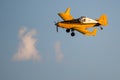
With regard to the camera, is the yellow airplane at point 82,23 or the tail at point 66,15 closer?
the yellow airplane at point 82,23

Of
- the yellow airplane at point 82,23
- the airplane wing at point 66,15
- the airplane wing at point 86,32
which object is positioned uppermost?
the airplane wing at point 66,15

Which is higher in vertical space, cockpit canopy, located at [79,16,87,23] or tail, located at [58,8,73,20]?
tail, located at [58,8,73,20]

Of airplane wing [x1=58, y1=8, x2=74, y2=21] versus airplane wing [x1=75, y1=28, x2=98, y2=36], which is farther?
airplane wing [x1=58, y1=8, x2=74, y2=21]

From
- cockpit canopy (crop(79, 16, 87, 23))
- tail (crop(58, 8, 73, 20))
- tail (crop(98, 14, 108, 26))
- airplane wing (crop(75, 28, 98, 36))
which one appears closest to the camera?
airplane wing (crop(75, 28, 98, 36))

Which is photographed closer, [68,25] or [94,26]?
[68,25]

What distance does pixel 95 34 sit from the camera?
7031 cm

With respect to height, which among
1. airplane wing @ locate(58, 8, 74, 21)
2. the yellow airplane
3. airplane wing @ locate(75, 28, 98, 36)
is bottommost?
airplane wing @ locate(75, 28, 98, 36)

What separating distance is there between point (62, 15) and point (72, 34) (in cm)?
1403

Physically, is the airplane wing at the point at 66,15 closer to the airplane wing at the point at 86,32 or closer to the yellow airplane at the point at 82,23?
the yellow airplane at the point at 82,23

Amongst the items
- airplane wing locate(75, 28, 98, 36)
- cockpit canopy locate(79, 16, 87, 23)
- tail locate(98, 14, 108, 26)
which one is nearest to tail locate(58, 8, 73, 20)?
tail locate(98, 14, 108, 26)

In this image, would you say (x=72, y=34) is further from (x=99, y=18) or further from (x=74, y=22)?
(x=99, y=18)

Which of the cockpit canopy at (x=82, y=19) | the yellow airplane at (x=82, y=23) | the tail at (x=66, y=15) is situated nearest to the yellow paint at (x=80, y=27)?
the yellow airplane at (x=82, y=23)

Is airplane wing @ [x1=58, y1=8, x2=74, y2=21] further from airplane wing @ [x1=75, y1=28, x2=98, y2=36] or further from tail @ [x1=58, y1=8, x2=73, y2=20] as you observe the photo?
airplane wing @ [x1=75, y1=28, x2=98, y2=36]

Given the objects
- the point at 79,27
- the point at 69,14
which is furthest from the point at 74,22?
the point at 69,14
